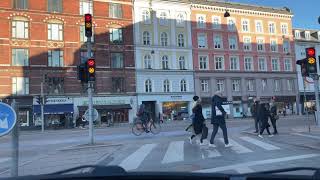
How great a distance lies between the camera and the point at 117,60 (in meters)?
53.3

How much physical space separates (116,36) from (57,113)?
12015 millimetres

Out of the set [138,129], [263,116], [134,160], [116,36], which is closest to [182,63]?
[116,36]

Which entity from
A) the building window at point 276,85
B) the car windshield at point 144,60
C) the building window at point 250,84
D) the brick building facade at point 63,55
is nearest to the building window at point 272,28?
the car windshield at point 144,60

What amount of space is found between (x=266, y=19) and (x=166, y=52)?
18385mm

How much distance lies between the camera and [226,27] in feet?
204

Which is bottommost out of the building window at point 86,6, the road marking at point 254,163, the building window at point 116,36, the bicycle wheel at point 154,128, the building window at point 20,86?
the road marking at point 254,163

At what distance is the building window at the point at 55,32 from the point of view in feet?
163

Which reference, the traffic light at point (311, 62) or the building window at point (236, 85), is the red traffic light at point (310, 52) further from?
the building window at point (236, 85)

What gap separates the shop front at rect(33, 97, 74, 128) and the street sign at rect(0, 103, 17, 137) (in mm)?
41010

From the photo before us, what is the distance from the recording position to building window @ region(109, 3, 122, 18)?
53500 millimetres

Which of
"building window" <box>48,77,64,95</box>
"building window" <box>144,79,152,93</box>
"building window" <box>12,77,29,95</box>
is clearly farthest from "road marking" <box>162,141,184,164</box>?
"building window" <box>144,79,152,93</box>

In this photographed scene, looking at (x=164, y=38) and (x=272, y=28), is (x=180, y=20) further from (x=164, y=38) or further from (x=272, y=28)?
(x=272, y=28)

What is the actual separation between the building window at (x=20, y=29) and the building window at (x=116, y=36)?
9912 mm

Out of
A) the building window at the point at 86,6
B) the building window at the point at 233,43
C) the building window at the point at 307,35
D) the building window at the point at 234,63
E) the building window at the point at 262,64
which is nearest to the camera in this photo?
the building window at the point at 86,6
